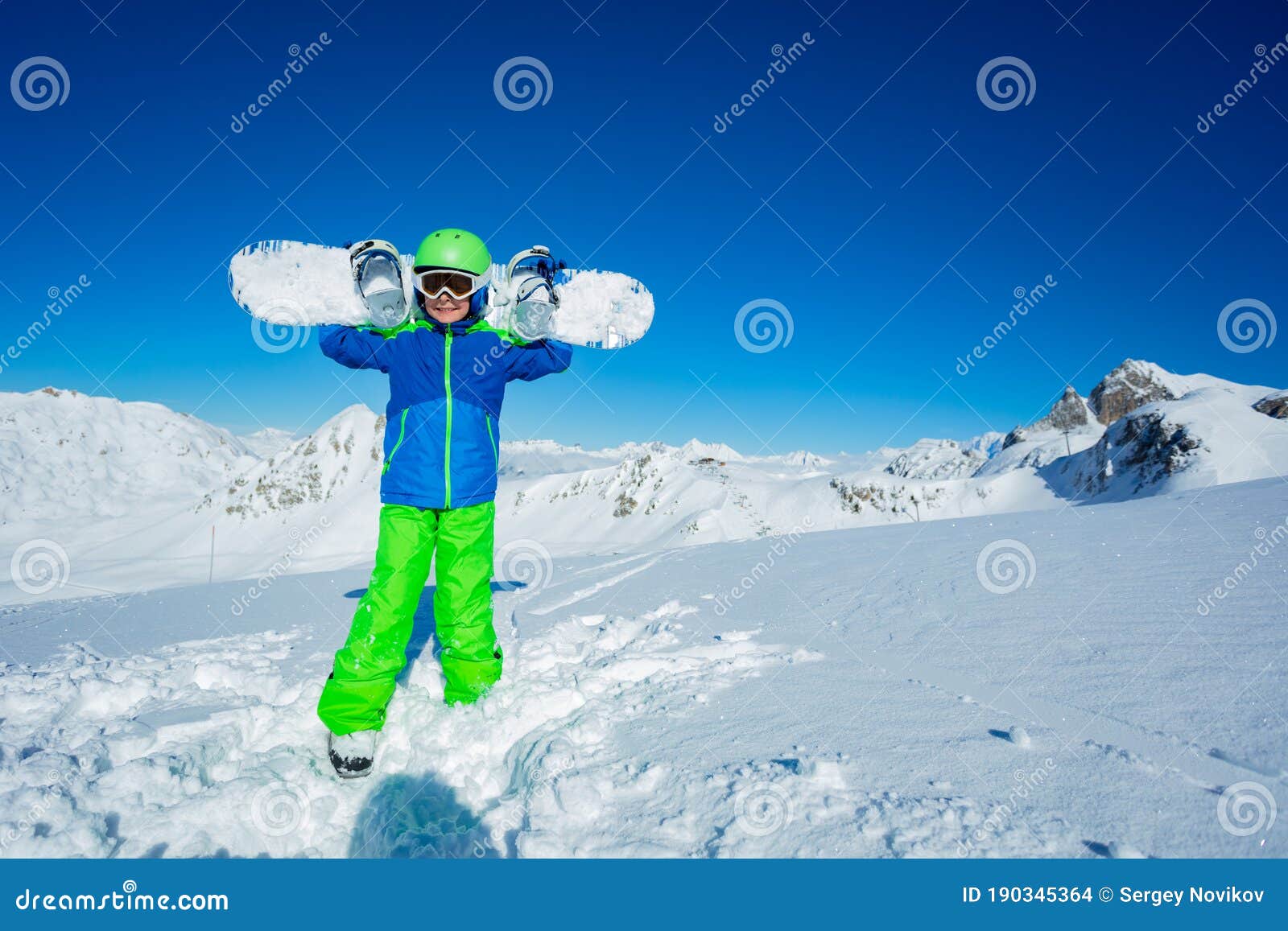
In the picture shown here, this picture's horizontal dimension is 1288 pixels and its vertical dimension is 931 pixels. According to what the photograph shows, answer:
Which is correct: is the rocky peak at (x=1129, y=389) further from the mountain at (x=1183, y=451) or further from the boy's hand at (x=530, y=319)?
the boy's hand at (x=530, y=319)

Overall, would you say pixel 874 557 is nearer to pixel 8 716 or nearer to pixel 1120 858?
pixel 1120 858

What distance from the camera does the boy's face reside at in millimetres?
3623

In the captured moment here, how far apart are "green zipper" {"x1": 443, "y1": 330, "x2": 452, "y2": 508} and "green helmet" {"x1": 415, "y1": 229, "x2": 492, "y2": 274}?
1.30ft

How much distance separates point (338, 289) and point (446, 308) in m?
0.65

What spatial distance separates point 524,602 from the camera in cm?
625

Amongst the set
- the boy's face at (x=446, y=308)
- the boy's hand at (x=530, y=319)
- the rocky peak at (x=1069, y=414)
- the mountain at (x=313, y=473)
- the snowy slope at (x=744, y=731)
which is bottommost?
the snowy slope at (x=744, y=731)

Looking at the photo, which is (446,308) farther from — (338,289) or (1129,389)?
(1129,389)

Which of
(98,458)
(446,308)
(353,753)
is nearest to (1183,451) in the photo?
(446,308)

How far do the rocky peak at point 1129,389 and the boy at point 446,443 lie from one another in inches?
5373

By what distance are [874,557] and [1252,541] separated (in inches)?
121

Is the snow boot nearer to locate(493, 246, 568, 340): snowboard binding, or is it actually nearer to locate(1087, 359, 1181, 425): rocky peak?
locate(493, 246, 568, 340): snowboard binding

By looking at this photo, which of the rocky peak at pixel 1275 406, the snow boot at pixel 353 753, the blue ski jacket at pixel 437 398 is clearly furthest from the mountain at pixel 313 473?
the rocky peak at pixel 1275 406

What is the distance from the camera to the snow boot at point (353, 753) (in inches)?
113
